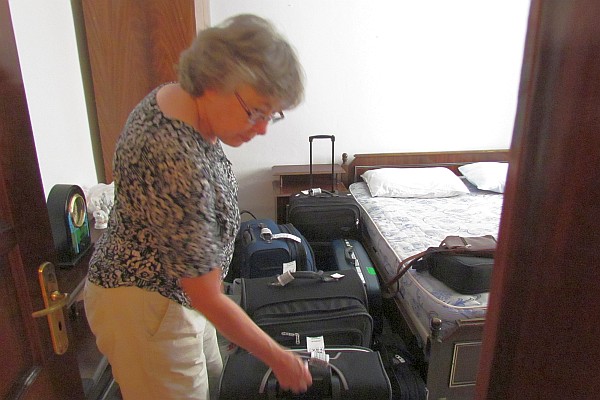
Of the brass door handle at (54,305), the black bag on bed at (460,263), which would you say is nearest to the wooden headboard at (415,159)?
the black bag on bed at (460,263)

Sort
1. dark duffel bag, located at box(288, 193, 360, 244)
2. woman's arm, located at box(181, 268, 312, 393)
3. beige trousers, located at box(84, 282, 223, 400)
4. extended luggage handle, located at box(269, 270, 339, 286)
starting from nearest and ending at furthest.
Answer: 1. woman's arm, located at box(181, 268, 312, 393)
2. beige trousers, located at box(84, 282, 223, 400)
3. extended luggage handle, located at box(269, 270, 339, 286)
4. dark duffel bag, located at box(288, 193, 360, 244)

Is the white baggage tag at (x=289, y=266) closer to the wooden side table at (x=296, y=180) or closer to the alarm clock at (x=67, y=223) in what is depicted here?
→ the wooden side table at (x=296, y=180)

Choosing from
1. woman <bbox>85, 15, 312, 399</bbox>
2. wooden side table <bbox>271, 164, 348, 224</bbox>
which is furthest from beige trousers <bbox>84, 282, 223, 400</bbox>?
wooden side table <bbox>271, 164, 348, 224</bbox>

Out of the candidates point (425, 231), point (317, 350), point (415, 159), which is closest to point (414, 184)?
point (415, 159)

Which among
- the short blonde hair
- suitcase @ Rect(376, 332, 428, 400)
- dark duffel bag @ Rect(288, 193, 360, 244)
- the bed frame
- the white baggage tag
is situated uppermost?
the short blonde hair

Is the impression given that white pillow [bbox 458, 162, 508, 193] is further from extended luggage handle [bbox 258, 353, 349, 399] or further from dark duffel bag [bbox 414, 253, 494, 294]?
extended luggage handle [bbox 258, 353, 349, 399]

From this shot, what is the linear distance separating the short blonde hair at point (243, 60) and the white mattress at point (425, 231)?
3.57ft

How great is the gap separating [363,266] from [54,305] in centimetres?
145

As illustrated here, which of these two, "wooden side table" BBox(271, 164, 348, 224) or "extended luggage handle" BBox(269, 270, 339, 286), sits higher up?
"wooden side table" BBox(271, 164, 348, 224)

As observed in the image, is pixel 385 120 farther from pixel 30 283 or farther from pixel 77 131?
pixel 30 283

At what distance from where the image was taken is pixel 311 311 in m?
1.52

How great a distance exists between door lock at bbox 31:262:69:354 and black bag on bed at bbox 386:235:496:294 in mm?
1244

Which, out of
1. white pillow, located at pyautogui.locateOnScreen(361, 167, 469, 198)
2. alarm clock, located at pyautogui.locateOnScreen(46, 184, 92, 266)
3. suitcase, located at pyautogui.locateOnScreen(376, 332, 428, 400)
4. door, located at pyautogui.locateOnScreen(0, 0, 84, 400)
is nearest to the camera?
door, located at pyautogui.locateOnScreen(0, 0, 84, 400)

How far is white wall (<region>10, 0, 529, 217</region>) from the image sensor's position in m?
2.72
